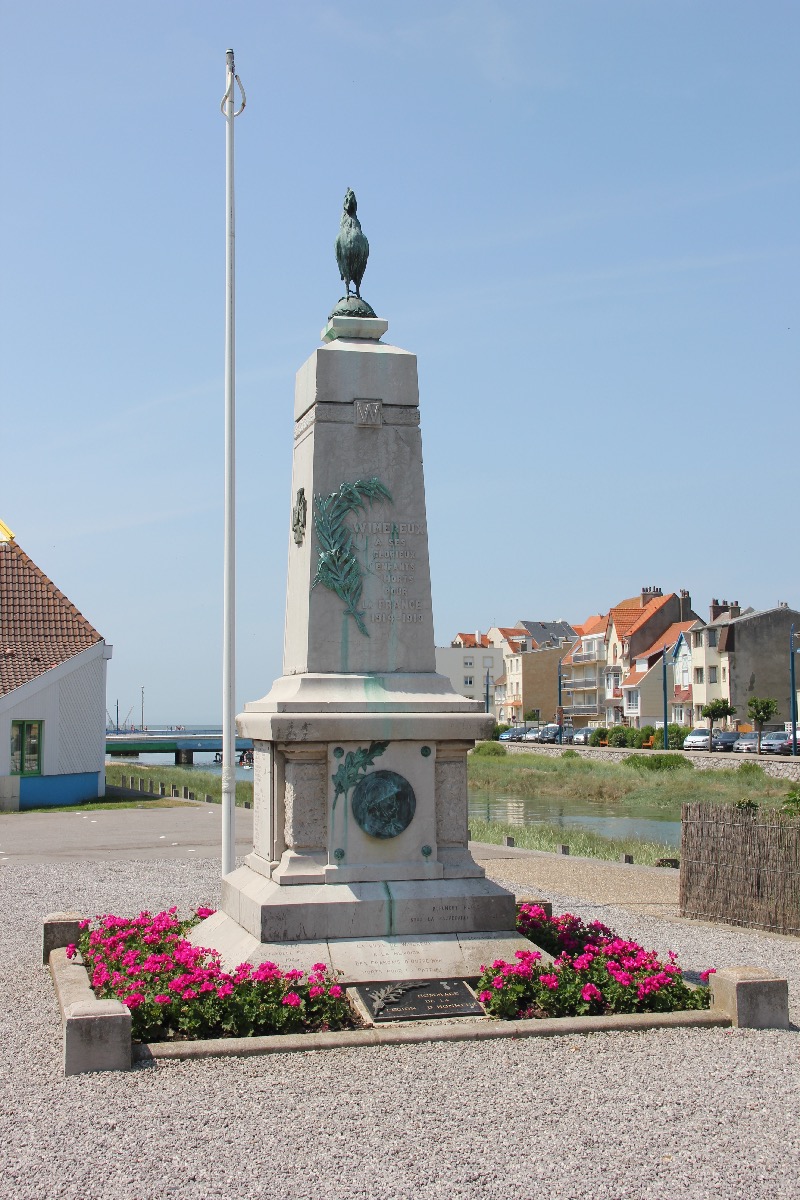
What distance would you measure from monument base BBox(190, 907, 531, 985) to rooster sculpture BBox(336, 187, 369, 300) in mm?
5545

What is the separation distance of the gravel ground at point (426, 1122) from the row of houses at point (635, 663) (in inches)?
2343

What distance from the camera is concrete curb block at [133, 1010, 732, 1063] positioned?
7363 mm

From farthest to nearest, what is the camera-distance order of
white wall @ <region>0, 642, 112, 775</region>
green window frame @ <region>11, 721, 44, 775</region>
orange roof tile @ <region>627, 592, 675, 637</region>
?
orange roof tile @ <region>627, 592, 675, 637</region>, green window frame @ <region>11, 721, 44, 775</region>, white wall @ <region>0, 642, 112, 775</region>

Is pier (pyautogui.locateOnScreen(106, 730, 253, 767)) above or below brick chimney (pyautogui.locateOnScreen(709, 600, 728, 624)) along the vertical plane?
below

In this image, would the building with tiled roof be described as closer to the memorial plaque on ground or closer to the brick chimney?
the memorial plaque on ground

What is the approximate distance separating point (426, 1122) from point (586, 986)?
226 centimetres

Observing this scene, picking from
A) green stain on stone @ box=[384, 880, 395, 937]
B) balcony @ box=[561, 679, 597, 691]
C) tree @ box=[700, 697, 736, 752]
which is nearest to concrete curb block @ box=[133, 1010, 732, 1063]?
green stain on stone @ box=[384, 880, 395, 937]

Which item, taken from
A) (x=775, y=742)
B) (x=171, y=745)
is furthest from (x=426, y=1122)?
(x=171, y=745)

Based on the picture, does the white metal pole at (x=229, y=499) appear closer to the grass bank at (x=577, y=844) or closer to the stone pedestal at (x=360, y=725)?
the stone pedestal at (x=360, y=725)

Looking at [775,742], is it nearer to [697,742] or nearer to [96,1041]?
[697,742]

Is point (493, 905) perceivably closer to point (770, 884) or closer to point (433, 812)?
point (433, 812)

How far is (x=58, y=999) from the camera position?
9289mm

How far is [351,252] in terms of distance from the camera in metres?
10.6

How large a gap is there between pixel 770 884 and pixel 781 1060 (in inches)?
232
